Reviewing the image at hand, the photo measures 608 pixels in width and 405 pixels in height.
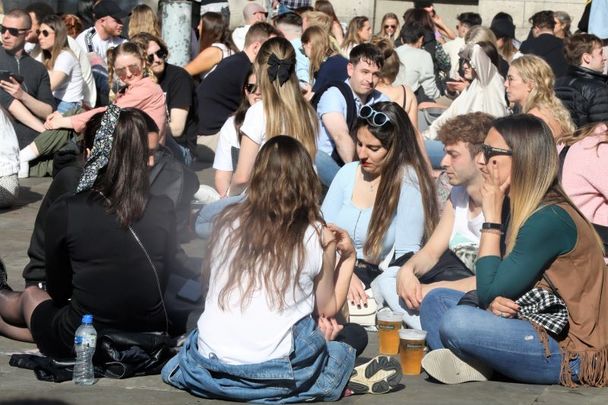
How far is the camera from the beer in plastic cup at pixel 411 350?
6.19 m

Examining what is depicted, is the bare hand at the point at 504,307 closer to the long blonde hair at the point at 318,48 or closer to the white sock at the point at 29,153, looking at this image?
the white sock at the point at 29,153

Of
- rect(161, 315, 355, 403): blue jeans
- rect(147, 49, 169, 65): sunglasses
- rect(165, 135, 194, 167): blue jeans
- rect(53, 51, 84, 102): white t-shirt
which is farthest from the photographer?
rect(53, 51, 84, 102): white t-shirt

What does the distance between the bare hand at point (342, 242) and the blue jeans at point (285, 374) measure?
0.50m

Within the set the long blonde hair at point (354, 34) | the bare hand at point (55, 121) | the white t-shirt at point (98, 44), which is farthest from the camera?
the long blonde hair at point (354, 34)

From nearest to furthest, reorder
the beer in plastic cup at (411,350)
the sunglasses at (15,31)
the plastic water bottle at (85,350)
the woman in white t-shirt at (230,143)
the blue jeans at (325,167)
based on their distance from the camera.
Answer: the plastic water bottle at (85,350)
the beer in plastic cup at (411,350)
the woman in white t-shirt at (230,143)
the blue jeans at (325,167)
the sunglasses at (15,31)

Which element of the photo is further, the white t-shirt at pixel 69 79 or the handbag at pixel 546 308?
the white t-shirt at pixel 69 79

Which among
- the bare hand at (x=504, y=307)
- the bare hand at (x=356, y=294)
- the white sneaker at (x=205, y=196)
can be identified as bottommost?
the bare hand at (x=356, y=294)

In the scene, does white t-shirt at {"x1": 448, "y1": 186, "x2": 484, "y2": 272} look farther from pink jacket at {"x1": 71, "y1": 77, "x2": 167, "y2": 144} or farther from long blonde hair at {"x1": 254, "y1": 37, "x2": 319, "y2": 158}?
pink jacket at {"x1": 71, "y1": 77, "x2": 167, "y2": 144}

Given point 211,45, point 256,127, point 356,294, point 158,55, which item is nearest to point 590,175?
point 356,294

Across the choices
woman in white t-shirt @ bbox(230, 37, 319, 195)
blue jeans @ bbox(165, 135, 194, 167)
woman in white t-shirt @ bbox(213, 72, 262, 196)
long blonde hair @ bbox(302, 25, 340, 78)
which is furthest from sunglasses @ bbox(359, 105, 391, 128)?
Result: long blonde hair @ bbox(302, 25, 340, 78)

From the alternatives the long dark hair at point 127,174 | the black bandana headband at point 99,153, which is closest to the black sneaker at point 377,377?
the long dark hair at point 127,174

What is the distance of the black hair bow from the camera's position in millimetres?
8570

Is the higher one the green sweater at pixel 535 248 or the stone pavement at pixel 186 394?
the green sweater at pixel 535 248

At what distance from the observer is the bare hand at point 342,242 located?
5945 millimetres
